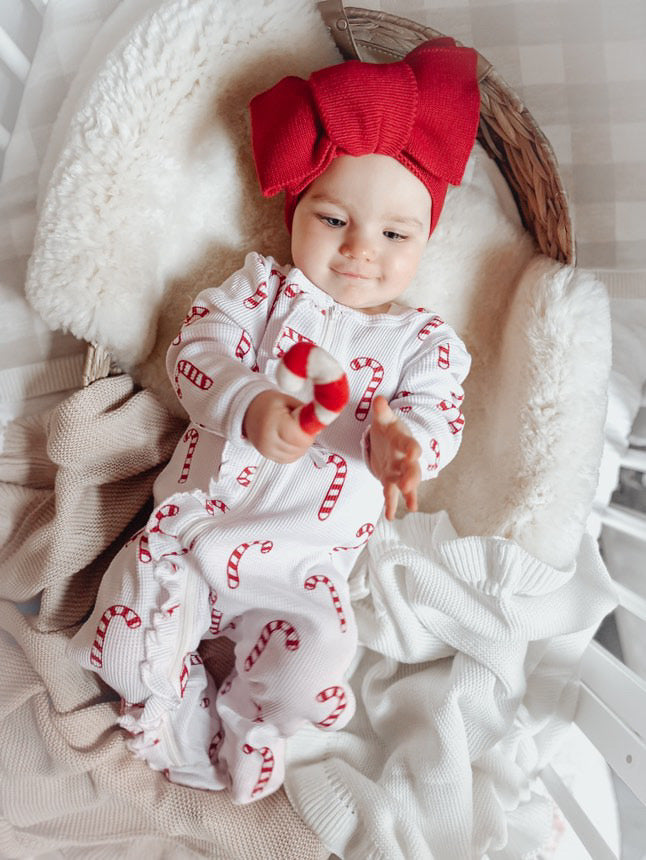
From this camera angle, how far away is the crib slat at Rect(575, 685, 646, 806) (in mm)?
919

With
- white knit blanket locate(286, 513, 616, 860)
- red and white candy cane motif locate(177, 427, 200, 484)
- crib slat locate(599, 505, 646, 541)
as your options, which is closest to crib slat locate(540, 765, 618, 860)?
white knit blanket locate(286, 513, 616, 860)

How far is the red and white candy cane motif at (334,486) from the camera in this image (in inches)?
36.3

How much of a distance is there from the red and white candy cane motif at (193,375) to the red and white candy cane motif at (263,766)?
1.55ft

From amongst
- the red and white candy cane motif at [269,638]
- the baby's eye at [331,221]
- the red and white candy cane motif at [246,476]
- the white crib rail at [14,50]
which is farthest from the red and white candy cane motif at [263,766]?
the white crib rail at [14,50]

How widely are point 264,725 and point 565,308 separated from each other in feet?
2.23

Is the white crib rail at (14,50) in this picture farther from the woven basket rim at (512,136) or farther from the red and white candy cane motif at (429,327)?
the red and white candy cane motif at (429,327)

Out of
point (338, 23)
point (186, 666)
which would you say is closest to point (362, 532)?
point (186, 666)

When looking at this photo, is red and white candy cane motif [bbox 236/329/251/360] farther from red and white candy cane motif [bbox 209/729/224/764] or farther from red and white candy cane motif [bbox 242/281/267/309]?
red and white candy cane motif [bbox 209/729/224/764]

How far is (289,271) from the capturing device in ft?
3.20

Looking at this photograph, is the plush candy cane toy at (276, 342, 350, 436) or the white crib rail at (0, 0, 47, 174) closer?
the plush candy cane toy at (276, 342, 350, 436)

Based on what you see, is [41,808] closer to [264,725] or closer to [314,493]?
[264,725]

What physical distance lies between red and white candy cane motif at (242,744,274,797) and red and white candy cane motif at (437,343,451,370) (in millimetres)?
550

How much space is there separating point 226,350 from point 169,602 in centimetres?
32

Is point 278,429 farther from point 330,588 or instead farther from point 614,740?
point 614,740
